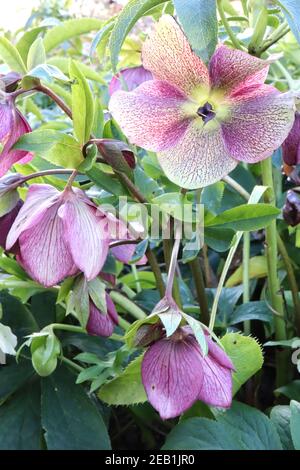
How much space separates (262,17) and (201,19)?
120 millimetres

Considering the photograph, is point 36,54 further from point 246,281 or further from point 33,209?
point 246,281

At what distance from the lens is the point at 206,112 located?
0.49 metres

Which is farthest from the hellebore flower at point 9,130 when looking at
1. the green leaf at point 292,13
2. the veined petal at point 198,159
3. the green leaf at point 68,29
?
the green leaf at point 68,29

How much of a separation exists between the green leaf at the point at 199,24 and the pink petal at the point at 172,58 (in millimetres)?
42

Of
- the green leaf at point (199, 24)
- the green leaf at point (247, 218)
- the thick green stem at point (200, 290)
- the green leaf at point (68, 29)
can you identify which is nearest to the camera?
the green leaf at point (199, 24)

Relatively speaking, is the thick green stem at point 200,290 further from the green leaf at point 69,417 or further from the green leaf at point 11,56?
the green leaf at point 11,56

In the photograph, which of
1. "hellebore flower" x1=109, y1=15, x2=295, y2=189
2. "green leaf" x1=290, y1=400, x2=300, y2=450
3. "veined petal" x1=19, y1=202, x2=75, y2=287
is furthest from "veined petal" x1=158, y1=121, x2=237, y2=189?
"green leaf" x1=290, y1=400, x2=300, y2=450

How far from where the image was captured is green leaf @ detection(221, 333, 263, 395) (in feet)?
1.76

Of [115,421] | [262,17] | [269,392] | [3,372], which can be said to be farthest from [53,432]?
[262,17]

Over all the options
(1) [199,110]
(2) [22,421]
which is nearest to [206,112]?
(1) [199,110]

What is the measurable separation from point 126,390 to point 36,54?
0.31 metres

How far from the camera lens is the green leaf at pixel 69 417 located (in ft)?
1.86

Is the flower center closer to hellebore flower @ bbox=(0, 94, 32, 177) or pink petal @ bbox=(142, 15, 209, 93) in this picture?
pink petal @ bbox=(142, 15, 209, 93)

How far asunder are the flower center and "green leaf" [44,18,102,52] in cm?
35
